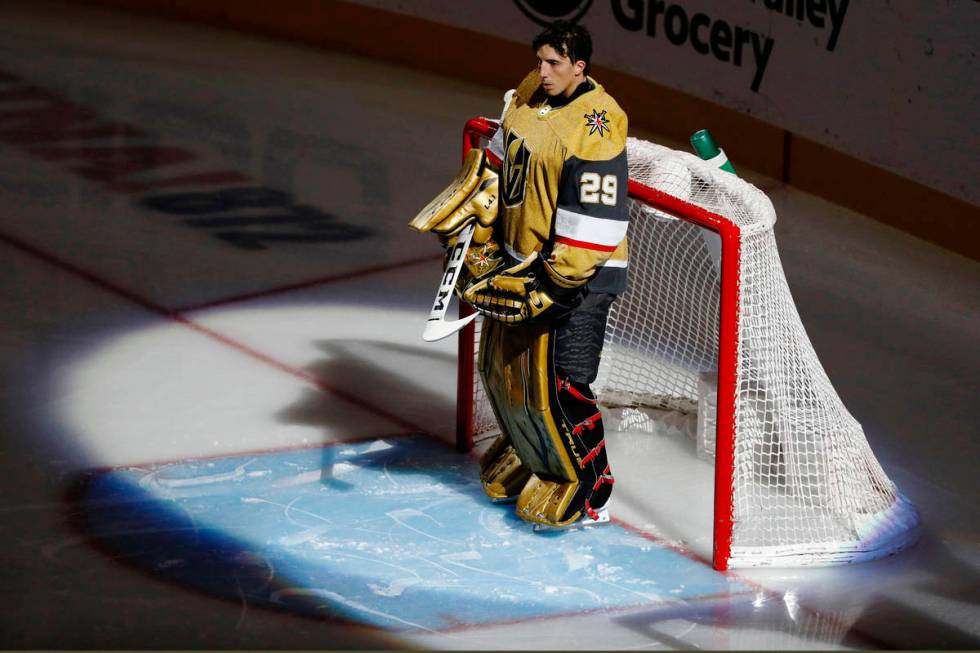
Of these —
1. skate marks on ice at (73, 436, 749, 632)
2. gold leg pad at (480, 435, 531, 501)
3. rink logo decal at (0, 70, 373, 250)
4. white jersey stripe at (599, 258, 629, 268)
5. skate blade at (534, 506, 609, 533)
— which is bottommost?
skate marks on ice at (73, 436, 749, 632)

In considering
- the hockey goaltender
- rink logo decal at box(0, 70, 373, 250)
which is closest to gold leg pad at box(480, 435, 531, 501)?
the hockey goaltender

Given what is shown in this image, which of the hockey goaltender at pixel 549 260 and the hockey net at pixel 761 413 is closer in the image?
the hockey goaltender at pixel 549 260

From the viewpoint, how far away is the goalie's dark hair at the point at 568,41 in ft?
14.0

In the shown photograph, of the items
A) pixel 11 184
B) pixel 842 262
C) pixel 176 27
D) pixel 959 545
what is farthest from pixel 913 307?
pixel 176 27

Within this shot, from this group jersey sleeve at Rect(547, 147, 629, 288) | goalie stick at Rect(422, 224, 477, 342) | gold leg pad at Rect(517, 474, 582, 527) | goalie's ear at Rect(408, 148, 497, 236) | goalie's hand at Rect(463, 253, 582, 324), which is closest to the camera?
jersey sleeve at Rect(547, 147, 629, 288)

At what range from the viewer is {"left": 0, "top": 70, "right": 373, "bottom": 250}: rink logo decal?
24.9ft

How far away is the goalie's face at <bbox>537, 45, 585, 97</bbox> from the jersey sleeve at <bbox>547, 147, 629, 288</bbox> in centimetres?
20

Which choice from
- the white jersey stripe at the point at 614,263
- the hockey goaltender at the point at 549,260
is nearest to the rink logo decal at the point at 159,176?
the hockey goaltender at the point at 549,260

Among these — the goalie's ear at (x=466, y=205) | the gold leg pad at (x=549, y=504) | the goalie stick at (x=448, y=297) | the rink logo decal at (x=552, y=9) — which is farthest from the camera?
the rink logo decal at (x=552, y=9)

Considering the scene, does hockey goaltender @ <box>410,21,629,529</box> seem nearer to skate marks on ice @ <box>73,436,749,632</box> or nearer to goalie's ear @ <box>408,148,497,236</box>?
goalie's ear @ <box>408,148,497,236</box>

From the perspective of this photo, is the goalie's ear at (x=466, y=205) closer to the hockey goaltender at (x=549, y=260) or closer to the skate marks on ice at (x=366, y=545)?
the hockey goaltender at (x=549, y=260)

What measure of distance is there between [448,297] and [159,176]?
13.3ft

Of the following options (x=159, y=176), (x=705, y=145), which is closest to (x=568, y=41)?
(x=705, y=145)

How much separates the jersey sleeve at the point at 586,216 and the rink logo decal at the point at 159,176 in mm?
3260
